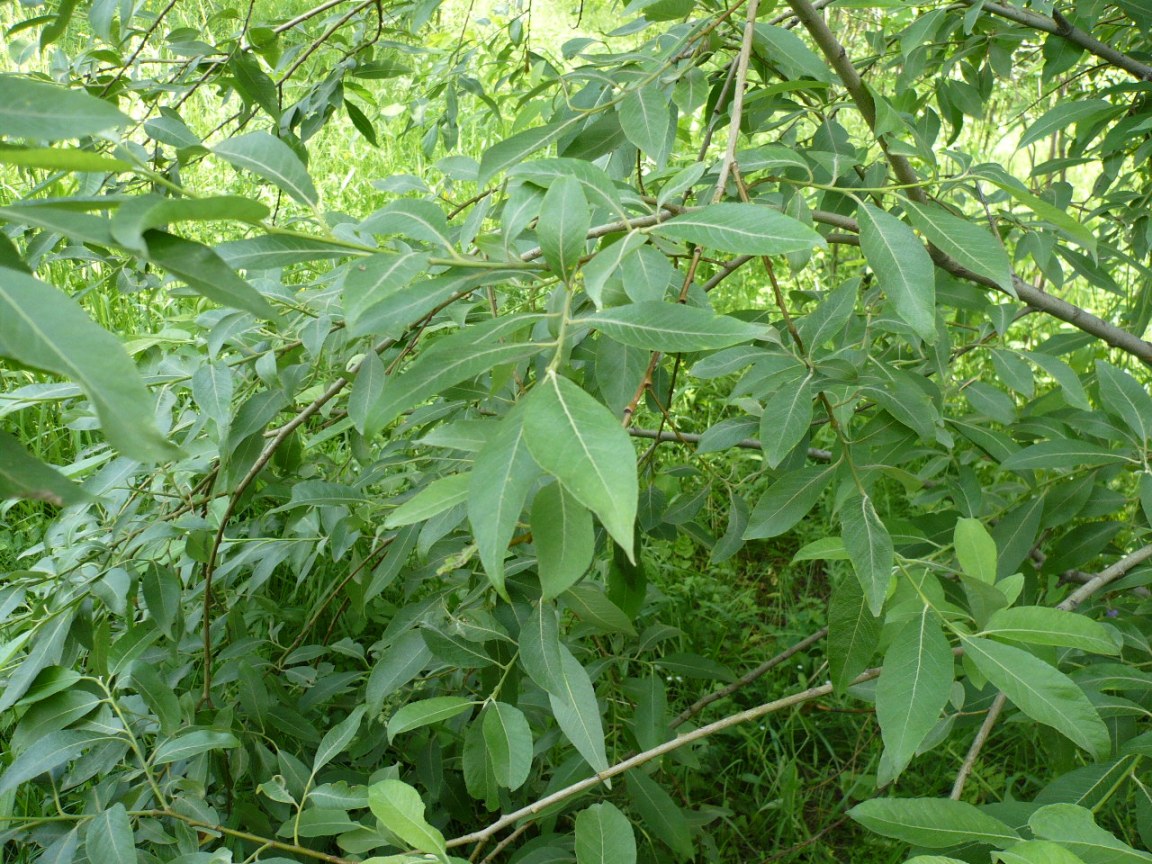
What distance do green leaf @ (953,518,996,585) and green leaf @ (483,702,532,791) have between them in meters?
0.40

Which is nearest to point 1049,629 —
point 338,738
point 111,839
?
point 338,738

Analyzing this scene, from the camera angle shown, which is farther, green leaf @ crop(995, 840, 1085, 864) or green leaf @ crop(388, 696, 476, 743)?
green leaf @ crop(388, 696, 476, 743)

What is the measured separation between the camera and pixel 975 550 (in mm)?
832

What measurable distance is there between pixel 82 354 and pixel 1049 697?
65cm

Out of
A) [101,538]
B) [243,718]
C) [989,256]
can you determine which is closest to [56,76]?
[101,538]

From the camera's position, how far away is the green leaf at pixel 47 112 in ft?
1.46

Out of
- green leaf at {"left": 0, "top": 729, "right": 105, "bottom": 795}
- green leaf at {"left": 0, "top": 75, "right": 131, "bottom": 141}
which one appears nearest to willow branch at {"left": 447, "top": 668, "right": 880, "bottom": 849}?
green leaf at {"left": 0, "top": 729, "right": 105, "bottom": 795}

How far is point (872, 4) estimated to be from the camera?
42.7 inches

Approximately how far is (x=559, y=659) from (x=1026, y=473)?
0.85m

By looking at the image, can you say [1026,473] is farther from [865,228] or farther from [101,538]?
[101,538]

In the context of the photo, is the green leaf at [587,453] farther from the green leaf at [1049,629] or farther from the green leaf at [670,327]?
the green leaf at [1049,629]

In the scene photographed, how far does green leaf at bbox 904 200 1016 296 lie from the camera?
2.57 ft

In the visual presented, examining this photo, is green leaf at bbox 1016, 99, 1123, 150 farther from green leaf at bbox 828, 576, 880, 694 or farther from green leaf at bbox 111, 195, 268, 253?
green leaf at bbox 111, 195, 268, 253

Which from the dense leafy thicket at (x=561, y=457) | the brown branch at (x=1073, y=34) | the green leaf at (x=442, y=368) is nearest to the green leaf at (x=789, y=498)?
the dense leafy thicket at (x=561, y=457)
